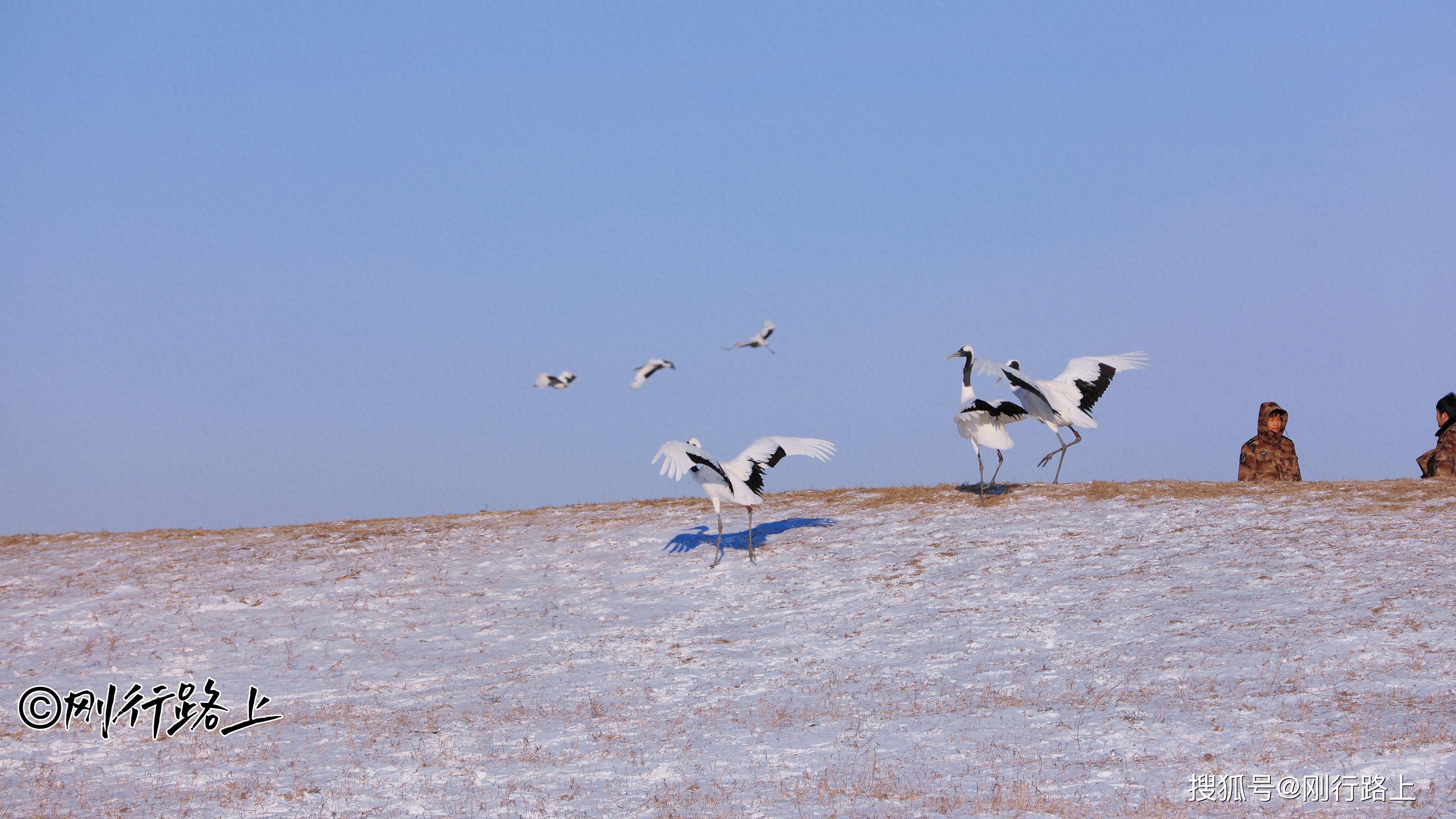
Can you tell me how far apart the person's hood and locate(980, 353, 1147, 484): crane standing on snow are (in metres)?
3.63

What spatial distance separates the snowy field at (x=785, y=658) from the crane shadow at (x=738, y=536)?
0.13 m

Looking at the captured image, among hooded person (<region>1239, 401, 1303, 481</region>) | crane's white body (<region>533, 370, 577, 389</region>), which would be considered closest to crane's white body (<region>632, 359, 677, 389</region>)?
crane's white body (<region>533, 370, 577, 389</region>)

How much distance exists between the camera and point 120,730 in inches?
620

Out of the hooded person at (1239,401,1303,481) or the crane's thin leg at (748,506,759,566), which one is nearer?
the crane's thin leg at (748,506,759,566)

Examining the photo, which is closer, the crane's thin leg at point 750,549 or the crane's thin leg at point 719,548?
the crane's thin leg at point 719,548

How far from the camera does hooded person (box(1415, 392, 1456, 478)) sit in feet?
83.7

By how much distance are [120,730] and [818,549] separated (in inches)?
509

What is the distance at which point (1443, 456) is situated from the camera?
25.7m

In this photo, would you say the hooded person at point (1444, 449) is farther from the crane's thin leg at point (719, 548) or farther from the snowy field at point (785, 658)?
the crane's thin leg at point (719, 548)

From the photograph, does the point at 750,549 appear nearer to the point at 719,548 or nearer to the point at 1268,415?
the point at 719,548

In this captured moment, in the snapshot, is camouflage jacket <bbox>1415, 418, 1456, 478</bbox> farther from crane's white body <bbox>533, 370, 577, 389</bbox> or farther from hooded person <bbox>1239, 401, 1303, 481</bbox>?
crane's white body <bbox>533, 370, 577, 389</bbox>

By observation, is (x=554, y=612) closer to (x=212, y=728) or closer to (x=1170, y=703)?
(x=212, y=728)

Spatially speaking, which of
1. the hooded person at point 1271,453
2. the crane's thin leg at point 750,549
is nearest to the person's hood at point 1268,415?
the hooded person at point 1271,453

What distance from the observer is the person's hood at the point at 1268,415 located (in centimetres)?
2627
